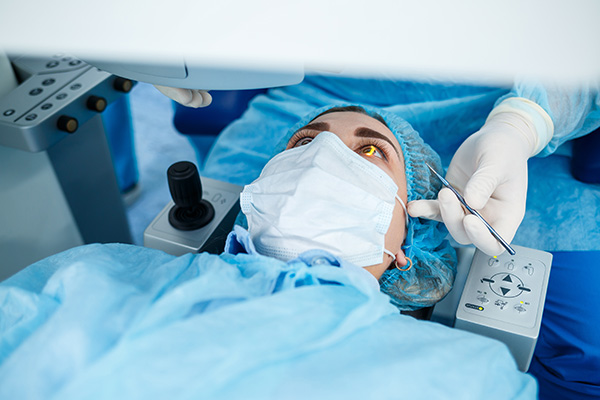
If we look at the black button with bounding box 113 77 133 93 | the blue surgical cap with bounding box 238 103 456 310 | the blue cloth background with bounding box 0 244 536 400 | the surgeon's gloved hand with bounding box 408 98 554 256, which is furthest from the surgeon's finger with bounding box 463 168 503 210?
the black button with bounding box 113 77 133 93

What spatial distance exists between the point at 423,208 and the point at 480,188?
0.11 meters

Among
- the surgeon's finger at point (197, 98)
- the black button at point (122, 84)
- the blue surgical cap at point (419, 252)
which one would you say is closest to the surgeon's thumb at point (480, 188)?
the blue surgical cap at point (419, 252)

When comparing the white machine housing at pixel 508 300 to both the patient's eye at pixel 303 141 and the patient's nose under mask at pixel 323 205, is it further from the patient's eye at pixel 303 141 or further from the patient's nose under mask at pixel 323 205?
the patient's eye at pixel 303 141

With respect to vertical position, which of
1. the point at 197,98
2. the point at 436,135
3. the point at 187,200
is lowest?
the point at 436,135

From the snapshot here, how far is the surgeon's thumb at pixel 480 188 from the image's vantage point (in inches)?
33.8

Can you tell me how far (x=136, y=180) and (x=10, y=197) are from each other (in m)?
1.09

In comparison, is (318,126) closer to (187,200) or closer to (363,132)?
(363,132)

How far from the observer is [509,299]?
0.83 m

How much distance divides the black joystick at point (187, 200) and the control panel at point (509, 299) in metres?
0.58

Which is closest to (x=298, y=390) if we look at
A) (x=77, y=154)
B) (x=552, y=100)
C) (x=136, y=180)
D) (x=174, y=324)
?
(x=174, y=324)

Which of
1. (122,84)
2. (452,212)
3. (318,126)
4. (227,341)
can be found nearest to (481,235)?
(452,212)

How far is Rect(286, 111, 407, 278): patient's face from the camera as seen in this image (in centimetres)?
87

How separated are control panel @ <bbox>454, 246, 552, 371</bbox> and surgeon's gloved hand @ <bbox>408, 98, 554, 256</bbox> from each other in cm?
4

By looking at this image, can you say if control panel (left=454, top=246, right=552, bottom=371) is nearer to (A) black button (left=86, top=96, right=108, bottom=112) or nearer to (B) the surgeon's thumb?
(B) the surgeon's thumb
